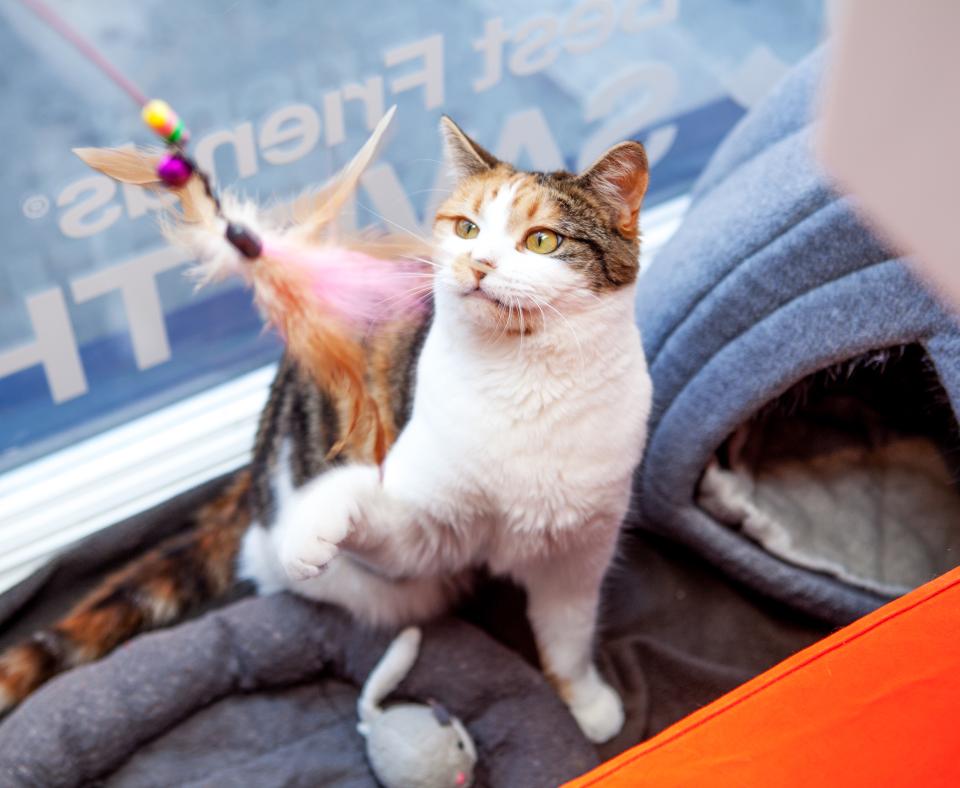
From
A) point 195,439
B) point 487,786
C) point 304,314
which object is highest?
point 304,314

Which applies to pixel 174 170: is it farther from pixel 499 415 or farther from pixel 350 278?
pixel 499 415

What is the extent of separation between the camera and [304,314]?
93cm

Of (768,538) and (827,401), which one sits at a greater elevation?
(827,401)

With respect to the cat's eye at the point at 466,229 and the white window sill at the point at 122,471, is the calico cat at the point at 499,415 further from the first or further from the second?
the white window sill at the point at 122,471

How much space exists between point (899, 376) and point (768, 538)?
13.1 inches

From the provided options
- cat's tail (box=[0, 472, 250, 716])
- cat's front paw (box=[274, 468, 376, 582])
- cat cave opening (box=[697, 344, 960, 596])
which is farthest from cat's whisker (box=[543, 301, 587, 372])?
cat's tail (box=[0, 472, 250, 716])

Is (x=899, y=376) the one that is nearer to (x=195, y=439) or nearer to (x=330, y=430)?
(x=330, y=430)

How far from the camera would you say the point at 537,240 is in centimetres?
91

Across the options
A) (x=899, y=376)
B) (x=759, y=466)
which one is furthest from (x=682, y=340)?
(x=899, y=376)

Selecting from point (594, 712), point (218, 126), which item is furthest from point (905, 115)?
point (218, 126)

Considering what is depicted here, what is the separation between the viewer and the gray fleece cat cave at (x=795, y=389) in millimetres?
1132

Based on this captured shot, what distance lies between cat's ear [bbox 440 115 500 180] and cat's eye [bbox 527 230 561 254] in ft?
0.37

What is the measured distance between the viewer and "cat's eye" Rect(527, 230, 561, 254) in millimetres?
912

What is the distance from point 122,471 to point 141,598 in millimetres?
285
